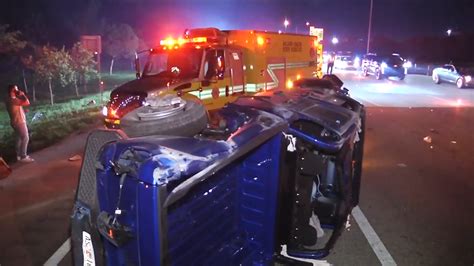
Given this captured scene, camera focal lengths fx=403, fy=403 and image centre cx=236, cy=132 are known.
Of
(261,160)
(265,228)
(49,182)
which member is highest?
(261,160)

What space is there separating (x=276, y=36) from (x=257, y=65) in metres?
1.69

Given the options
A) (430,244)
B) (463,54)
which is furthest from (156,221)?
(463,54)

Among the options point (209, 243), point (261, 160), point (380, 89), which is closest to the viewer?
point (209, 243)

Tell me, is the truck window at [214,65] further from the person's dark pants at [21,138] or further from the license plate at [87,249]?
the license plate at [87,249]

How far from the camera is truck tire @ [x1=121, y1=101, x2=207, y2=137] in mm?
3023

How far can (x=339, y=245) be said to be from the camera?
4906 millimetres

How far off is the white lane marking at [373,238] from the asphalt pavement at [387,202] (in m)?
0.01

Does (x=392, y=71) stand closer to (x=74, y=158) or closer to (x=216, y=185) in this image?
(x=74, y=158)

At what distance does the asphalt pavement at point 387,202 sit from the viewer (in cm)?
476

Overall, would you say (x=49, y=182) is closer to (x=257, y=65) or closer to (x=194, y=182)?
(x=194, y=182)

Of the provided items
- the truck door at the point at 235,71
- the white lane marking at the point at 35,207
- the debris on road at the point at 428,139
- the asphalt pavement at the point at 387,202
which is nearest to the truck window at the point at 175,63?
the truck door at the point at 235,71

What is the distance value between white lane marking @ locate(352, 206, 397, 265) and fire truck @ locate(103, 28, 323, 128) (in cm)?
452

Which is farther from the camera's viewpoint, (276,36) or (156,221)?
(276,36)

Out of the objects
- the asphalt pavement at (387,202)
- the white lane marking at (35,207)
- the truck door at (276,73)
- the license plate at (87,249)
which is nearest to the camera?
the license plate at (87,249)
